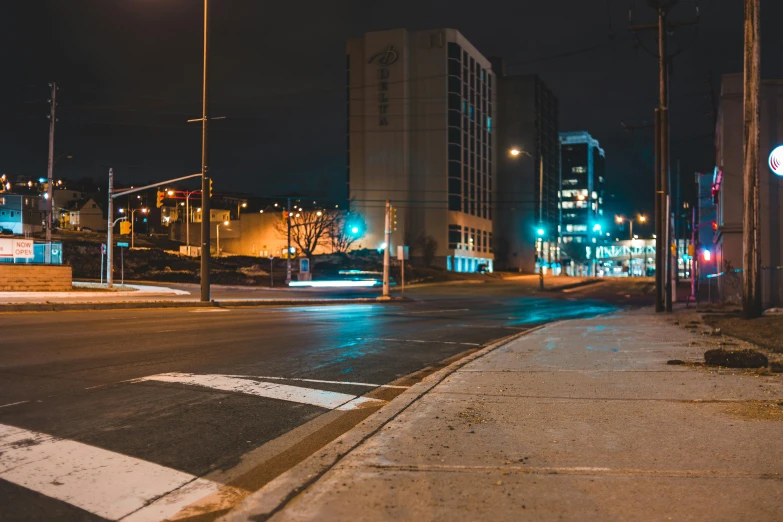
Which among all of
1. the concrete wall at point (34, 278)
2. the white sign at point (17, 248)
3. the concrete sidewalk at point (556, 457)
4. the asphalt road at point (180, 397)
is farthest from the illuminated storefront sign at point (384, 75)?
the concrete sidewalk at point (556, 457)

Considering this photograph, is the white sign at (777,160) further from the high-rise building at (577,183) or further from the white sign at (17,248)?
the high-rise building at (577,183)

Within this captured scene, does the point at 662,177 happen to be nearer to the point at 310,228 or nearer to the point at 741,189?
the point at 741,189

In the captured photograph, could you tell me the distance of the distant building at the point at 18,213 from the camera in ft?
328

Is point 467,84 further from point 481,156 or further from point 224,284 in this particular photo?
point 224,284

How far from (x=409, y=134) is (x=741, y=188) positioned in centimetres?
7072

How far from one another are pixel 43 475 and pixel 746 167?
15.4 metres

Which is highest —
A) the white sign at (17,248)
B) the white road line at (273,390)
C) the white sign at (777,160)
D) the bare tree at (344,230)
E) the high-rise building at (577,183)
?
the high-rise building at (577,183)

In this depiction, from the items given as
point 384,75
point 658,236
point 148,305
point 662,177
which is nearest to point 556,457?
point 658,236

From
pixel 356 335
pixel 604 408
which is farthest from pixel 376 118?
pixel 604 408

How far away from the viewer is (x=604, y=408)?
661cm

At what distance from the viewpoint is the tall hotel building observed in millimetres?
91750

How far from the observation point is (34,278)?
34.9 metres

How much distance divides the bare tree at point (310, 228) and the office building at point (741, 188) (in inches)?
2500

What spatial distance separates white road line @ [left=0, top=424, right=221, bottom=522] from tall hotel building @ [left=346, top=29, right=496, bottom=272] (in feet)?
284
